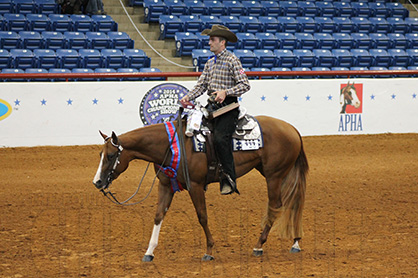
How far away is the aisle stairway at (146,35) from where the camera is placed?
17.0 m

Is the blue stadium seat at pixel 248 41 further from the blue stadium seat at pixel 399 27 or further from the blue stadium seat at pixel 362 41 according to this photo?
the blue stadium seat at pixel 399 27

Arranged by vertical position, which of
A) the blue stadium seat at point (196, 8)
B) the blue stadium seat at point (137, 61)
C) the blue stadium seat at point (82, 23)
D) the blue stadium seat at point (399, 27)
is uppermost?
the blue stadium seat at point (196, 8)

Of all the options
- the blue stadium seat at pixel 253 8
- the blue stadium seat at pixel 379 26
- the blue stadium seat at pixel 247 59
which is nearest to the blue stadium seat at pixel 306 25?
the blue stadium seat at pixel 253 8

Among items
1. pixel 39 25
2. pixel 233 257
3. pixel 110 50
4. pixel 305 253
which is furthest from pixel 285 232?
pixel 39 25

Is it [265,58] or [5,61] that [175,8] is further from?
[5,61]

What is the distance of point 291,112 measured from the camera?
13023 mm

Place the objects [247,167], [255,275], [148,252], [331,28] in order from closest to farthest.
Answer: [255,275], [148,252], [247,167], [331,28]

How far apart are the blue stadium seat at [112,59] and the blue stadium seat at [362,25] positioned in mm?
9740

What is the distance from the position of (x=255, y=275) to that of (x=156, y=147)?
1.71 metres

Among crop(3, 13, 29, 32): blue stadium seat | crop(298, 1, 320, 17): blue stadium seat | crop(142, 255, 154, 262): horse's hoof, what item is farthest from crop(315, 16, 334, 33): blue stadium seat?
crop(142, 255, 154, 262): horse's hoof

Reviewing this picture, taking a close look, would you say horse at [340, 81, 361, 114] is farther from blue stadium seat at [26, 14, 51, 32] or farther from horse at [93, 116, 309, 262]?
blue stadium seat at [26, 14, 51, 32]

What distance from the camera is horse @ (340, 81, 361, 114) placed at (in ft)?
43.9

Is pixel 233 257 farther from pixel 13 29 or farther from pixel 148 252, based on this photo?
pixel 13 29

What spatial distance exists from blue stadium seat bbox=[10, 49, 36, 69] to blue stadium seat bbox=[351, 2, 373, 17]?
13.2m
